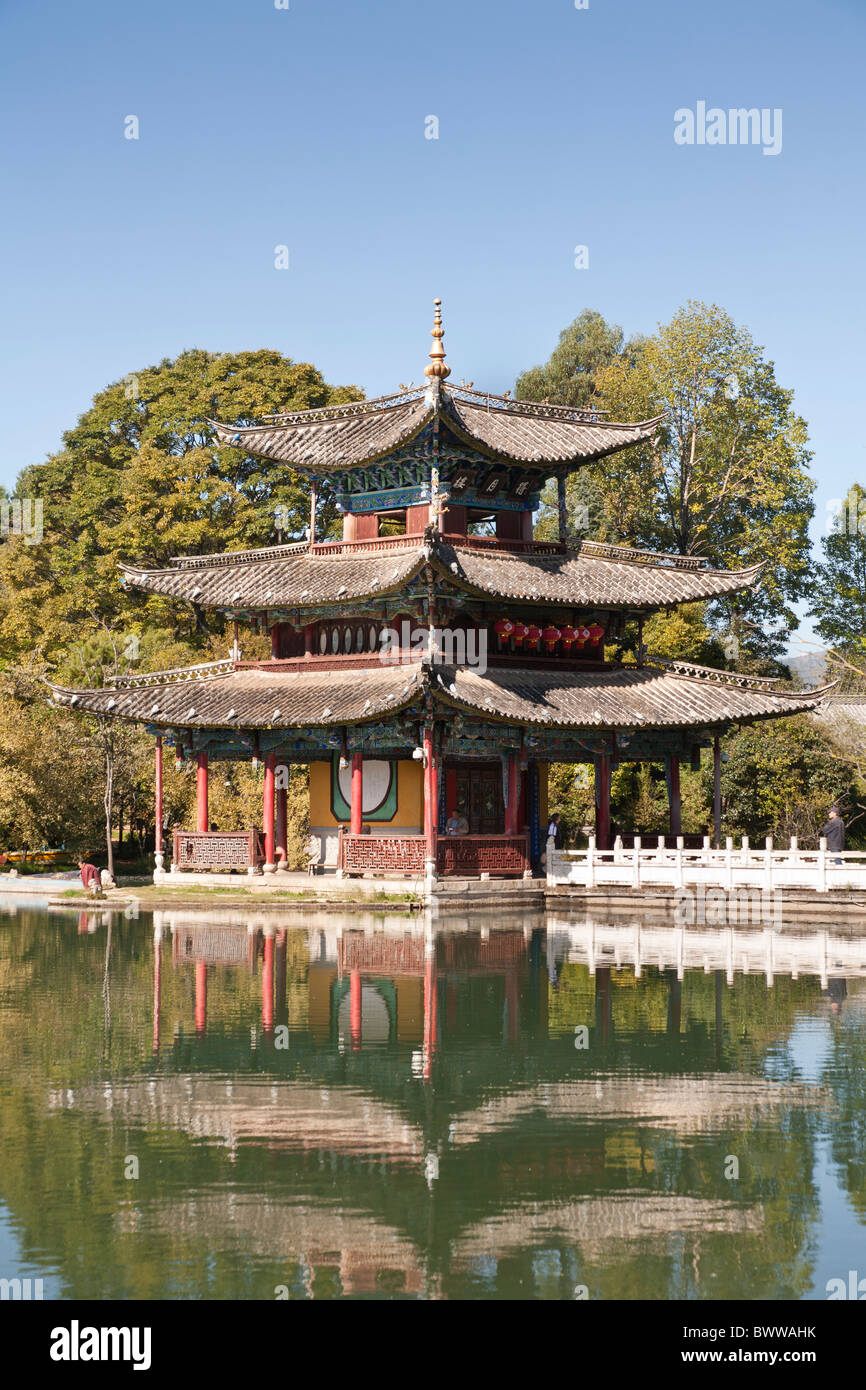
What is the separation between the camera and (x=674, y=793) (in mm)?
40969

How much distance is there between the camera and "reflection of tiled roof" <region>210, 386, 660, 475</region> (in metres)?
40.4

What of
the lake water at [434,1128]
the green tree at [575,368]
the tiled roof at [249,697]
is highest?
the green tree at [575,368]

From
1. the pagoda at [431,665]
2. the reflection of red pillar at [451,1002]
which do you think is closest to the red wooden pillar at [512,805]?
the pagoda at [431,665]

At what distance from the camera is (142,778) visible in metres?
47.0

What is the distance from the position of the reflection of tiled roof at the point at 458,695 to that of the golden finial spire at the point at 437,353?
749cm

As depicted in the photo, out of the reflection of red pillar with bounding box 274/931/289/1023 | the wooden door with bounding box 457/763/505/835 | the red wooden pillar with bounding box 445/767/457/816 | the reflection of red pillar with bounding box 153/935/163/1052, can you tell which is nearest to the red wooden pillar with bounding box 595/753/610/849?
the wooden door with bounding box 457/763/505/835

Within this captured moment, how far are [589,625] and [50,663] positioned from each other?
22.1 metres

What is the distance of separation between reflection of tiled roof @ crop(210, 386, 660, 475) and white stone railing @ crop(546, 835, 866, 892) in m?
11.2

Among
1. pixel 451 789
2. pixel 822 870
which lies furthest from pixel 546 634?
pixel 822 870

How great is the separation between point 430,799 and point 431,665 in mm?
3109

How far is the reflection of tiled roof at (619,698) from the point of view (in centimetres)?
3666

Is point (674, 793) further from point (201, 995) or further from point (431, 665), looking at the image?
point (201, 995)

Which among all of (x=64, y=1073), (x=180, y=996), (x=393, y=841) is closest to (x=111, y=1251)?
(x=64, y=1073)

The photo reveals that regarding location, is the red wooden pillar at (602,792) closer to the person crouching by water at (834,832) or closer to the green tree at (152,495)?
the person crouching by water at (834,832)
